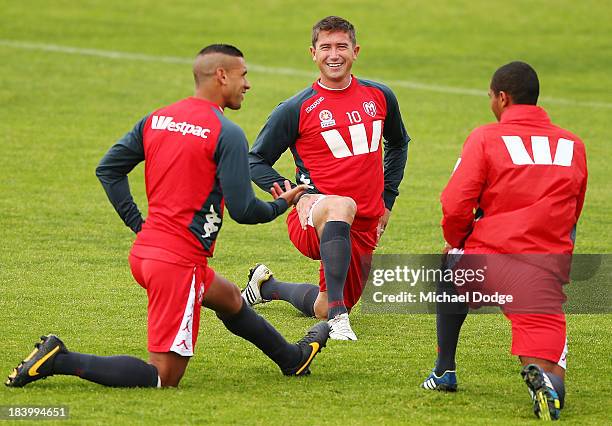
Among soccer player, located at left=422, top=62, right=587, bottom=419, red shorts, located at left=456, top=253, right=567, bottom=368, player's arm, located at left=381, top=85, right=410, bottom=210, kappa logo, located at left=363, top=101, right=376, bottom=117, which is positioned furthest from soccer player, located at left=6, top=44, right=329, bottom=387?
player's arm, located at left=381, top=85, right=410, bottom=210

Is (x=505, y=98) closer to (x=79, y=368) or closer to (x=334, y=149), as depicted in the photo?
(x=334, y=149)

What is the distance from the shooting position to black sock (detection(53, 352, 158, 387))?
6.67 m

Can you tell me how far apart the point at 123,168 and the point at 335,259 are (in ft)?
5.93

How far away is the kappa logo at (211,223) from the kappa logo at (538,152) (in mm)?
1559

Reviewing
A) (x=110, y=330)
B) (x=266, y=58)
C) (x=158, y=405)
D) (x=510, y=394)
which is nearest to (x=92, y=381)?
(x=158, y=405)

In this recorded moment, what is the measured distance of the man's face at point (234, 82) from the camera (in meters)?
6.92

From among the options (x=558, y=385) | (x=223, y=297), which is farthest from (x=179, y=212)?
(x=558, y=385)

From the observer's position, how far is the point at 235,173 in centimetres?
664

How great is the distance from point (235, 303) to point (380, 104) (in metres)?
2.43

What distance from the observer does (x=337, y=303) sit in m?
8.32

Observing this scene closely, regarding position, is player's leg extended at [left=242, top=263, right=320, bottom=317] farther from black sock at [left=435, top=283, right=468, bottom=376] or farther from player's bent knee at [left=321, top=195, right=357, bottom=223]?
black sock at [left=435, top=283, right=468, bottom=376]

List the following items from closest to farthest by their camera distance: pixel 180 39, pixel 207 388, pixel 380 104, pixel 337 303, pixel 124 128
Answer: pixel 207 388 → pixel 337 303 → pixel 380 104 → pixel 124 128 → pixel 180 39

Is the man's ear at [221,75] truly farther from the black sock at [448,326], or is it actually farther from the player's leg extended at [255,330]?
the black sock at [448,326]

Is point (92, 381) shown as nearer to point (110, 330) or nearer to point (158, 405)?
point (158, 405)
